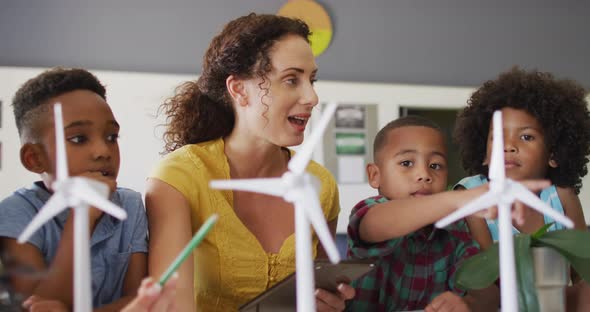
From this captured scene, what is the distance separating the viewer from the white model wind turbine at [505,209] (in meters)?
0.75

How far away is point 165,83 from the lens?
332 centimetres

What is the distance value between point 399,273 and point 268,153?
0.43m

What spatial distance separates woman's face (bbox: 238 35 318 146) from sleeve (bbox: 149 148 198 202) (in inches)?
6.9

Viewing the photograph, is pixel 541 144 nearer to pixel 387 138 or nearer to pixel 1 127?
pixel 387 138

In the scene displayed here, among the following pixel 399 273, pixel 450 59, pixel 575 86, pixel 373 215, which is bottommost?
pixel 399 273

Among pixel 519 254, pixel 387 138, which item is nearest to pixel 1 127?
pixel 387 138

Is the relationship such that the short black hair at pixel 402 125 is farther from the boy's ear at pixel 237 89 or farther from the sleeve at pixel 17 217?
the sleeve at pixel 17 217

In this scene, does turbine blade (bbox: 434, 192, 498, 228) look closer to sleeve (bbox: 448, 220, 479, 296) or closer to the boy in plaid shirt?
the boy in plaid shirt

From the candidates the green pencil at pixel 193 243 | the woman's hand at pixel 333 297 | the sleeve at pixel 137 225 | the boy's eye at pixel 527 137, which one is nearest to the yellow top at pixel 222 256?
the sleeve at pixel 137 225

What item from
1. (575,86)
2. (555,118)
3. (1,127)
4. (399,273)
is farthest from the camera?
(1,127)

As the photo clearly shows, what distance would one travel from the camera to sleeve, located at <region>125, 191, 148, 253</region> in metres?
1.22

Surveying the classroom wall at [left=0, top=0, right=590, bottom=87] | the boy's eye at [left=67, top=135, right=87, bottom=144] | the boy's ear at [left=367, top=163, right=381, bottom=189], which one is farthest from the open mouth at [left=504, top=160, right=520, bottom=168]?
the classroom wall at [left=0, top=0, right=590, bottom=87]

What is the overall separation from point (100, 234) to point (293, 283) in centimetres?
39

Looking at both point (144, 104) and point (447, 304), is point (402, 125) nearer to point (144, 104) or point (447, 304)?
point (447, 304)
